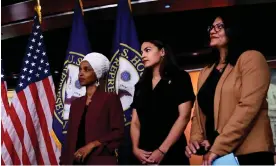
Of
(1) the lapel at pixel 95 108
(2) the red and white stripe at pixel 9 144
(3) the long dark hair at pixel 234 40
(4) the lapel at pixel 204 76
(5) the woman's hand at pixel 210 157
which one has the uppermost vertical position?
(3) the long dark hair at pixel 234 40

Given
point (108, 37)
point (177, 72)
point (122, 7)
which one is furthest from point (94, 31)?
point (177, 72)

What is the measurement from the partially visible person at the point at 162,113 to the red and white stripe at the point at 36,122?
1.18 m

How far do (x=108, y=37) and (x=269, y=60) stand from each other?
9.06 ft

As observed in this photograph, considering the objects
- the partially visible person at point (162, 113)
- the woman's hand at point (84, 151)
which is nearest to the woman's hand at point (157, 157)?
the partially visible person at point (162, 113)

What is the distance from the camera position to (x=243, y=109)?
2096mm

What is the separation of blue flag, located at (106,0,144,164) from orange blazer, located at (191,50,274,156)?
1263 mm

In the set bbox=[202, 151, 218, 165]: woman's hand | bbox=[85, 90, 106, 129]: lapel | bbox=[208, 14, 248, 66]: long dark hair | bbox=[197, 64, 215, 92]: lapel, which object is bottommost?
bbox=[202, 151, 218, 165]: woman's hand

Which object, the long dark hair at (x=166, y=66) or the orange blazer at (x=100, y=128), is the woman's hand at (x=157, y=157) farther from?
the long dark hair at (x=166, y=66)

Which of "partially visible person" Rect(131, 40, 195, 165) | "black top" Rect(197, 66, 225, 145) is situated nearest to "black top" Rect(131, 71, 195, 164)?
"partially visible person" Rect(131, 40, 195, 165)

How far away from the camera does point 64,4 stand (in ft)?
17.1

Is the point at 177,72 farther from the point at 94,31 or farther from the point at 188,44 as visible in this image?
the point at 188,44

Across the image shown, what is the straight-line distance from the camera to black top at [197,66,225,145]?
2.34 meters

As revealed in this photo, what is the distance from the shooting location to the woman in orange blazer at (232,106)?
6.80 ft

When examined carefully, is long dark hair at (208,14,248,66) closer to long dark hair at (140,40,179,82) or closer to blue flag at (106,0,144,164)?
long dark hair at (140,40,179,82)
